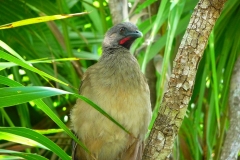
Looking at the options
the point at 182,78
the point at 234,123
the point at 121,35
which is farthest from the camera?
the point at 121,35

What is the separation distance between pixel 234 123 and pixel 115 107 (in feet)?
2.59

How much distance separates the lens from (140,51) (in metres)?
3.65

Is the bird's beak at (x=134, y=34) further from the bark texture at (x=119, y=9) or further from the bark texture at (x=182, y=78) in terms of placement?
the bark texture at (x=182, y=78)

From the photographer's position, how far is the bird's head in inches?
121

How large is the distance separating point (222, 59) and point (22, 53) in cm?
142

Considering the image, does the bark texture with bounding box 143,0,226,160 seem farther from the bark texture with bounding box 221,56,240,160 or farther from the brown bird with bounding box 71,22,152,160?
the bark texture with bounding box 221,56,240,160

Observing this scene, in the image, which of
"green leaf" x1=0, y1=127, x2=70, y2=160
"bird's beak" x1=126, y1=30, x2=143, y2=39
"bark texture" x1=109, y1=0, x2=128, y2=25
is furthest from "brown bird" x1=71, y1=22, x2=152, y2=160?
"green leaf" x1=0, y1=127, x2=70, y2=160

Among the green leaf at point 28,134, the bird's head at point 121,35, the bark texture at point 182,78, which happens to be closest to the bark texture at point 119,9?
the bird's head at point 121,35

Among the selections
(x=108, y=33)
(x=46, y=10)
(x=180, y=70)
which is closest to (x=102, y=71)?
(x=108, y=33)

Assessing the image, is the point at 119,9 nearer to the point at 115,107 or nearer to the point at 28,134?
the point at 115,107

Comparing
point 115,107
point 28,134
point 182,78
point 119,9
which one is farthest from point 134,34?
point 28,134

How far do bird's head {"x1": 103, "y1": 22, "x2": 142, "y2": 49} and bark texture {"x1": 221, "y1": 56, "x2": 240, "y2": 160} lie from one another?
0.67m

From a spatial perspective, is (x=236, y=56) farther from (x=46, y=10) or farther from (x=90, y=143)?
(x=46, y=10)

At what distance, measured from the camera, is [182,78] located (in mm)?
2131
